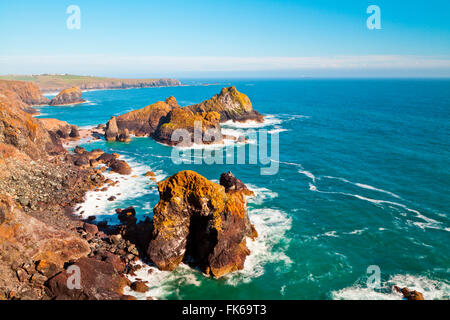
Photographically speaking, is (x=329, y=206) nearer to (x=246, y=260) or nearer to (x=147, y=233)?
(x=246, y=260)

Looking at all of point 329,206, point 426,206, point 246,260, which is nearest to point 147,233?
point 246,260

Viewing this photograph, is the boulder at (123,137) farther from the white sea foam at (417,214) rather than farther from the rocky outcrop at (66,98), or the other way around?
the rocky outcrop at (66,98)

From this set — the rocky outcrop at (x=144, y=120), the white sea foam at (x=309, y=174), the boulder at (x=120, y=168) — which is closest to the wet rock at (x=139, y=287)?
the boulder at (x=120, y=168)

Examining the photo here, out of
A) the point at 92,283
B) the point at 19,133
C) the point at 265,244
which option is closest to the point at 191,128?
the point at 19,133

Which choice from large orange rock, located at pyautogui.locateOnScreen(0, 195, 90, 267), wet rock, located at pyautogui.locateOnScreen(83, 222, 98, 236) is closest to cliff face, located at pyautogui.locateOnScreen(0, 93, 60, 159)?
wet rock, located at pyautogui.locateOnScreen(83, 222, 98, 236)

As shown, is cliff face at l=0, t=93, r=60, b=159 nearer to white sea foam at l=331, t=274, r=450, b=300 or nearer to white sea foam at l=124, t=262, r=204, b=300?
white sea foam at l=124, t=262, r=204, b=300
